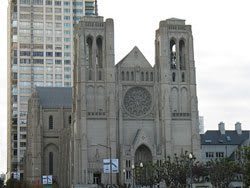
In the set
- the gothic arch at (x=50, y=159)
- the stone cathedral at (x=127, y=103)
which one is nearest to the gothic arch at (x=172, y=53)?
the stone cathedral at (x=127, y=103)

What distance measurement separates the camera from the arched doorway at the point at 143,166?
385 ft

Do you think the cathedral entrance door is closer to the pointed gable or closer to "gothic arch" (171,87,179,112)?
"gothic arch" (171,87,179,112)

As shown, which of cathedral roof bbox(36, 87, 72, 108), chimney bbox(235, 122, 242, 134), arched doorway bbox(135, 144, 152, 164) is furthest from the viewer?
cathedral roof bbox(36, 87, 72, 108)

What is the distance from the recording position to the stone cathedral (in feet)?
435

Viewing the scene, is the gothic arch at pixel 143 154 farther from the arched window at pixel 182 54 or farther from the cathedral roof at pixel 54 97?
the cathedral roof at pixel 54 97

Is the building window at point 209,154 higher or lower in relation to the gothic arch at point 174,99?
lower

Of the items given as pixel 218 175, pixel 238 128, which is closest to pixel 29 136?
pixel 238 128

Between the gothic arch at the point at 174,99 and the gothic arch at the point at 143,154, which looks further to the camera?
the gothic arch at the point at 174,99

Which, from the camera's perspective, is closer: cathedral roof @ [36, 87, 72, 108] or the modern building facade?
the modern building facade

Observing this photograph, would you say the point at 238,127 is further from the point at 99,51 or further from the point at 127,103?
the point at 99,51

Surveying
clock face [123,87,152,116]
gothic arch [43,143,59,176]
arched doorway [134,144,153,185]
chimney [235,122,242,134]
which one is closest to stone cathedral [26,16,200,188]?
clock face [123,87,152,116]

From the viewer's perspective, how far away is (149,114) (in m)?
138

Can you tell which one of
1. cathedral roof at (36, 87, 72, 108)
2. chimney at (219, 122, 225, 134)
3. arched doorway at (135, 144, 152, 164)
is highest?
cathedral roof at (36, 87, 72, 108)

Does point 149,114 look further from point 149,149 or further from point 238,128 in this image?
point 238,128
